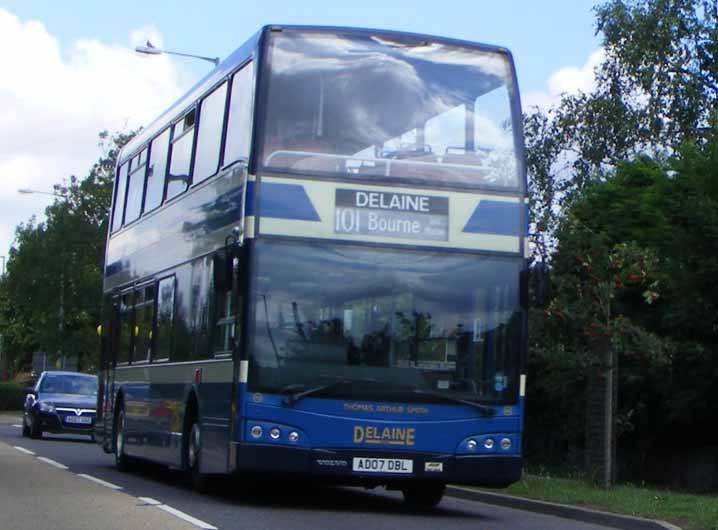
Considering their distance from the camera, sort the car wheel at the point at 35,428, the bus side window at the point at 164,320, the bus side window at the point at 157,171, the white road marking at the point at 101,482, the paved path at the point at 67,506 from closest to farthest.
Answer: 1. the paved path at the point at 67,506
2. the white road marking at the point at 101,482
3. the bus side window at the point at 164,320
4. the bus side window at the point at 157,171
5. the car wheel at the point at 35,428

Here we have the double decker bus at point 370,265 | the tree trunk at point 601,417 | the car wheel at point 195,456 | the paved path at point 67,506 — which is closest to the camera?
the paved path at point 67,506

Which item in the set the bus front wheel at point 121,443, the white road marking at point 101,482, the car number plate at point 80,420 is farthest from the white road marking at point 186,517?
the car number plate at point 80,420

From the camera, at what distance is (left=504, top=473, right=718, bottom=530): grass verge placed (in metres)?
15.2

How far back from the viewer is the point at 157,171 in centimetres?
2159

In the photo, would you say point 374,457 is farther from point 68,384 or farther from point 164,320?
point 68,384

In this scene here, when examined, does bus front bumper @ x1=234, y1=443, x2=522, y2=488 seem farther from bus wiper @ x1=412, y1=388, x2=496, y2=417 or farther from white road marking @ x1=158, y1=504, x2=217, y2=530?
white road marking @ x1=158, y1=504, x2=217, y2=530

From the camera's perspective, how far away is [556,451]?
30141mm

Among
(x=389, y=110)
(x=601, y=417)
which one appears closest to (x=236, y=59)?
(x=389, y=110)

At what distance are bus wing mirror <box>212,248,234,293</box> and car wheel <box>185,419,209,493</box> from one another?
2.26 metres

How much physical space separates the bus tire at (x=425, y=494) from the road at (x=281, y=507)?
0.15 metres

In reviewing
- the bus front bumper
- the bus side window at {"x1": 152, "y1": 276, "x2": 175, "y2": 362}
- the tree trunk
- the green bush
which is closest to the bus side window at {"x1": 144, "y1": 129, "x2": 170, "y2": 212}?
the bus side window at {"x1": 152, "y1": 276, "x2": 175, "y2": 362}

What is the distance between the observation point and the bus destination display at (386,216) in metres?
15.8

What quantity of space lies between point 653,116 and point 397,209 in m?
27.4

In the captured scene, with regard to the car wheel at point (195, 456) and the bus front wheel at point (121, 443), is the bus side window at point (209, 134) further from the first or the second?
the bus front wheel at point (121, 443)
